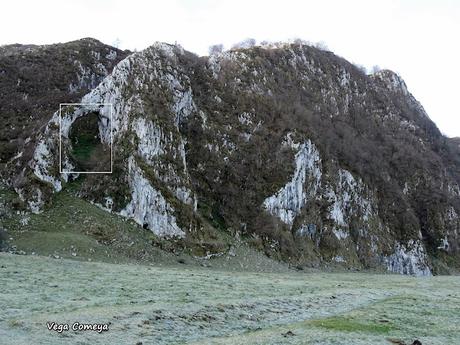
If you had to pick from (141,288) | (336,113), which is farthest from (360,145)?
(141,288)

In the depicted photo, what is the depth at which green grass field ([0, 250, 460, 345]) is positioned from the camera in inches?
918

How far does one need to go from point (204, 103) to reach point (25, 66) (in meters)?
42.0

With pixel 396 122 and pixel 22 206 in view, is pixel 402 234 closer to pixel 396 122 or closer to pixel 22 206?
pixel 396 122

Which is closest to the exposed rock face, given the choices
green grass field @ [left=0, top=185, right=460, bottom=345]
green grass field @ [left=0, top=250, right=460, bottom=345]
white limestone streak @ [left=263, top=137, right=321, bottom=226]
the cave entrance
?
white limestone streak @ [left=263, top=137, right=321, bottom=226]

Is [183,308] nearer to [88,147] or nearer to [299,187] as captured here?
[88,147]

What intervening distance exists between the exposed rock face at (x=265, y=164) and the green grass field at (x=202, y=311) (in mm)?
32923

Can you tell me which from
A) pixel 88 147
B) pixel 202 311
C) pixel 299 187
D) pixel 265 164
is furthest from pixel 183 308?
pixel 299 187

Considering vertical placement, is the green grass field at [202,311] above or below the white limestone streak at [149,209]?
below

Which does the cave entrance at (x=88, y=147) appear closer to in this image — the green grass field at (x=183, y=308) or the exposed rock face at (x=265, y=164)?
the exposed rock face at (x=265, y=164)

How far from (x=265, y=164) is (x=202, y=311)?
74.6 m

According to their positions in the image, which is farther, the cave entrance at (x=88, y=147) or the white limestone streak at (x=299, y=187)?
the white limestone streak at (x=299, y=187)

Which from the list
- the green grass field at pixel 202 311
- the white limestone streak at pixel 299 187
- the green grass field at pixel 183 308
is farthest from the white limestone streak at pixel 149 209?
the green grass field at pixel 202 311

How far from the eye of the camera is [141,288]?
37.9 m

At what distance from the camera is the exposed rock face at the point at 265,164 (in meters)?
80.2
